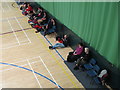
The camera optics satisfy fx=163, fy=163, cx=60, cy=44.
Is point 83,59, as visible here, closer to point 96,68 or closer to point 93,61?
point 93,61

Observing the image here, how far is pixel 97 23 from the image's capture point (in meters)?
6.14

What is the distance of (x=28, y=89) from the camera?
6.38 m

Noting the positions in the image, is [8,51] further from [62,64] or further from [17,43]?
[62,64]

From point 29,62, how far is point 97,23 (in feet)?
12.4

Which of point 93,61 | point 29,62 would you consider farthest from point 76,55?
point 29,62

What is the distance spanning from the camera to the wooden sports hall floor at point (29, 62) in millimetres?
6688

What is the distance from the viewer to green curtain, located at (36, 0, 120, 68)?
5371 mm

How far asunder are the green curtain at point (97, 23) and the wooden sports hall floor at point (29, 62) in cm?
166

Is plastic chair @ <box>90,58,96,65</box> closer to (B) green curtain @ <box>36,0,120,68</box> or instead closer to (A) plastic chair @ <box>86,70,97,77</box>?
(A) plastic chair @ <box>86,70,97,77</box>

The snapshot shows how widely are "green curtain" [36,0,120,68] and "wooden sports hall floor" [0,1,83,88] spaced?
5.45 ft

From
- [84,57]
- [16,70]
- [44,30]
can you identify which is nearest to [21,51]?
[16,70]

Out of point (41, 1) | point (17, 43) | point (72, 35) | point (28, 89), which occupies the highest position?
point (41, 1)

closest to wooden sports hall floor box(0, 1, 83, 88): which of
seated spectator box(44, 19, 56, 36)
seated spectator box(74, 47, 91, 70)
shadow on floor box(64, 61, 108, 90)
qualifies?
shadow on floor box(64, 61, 108, 90)

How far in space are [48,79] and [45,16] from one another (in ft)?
18.6
